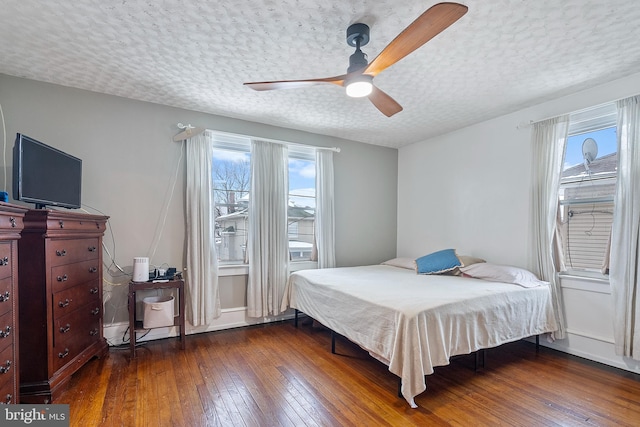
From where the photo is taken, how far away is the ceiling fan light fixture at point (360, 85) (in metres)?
1.87

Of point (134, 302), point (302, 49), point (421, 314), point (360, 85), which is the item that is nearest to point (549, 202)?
point (421, 314)

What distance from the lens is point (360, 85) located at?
1.91 m

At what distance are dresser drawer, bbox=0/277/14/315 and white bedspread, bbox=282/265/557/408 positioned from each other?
2.15m

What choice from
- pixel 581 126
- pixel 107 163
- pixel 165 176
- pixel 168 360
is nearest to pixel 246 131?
pixel 165 176

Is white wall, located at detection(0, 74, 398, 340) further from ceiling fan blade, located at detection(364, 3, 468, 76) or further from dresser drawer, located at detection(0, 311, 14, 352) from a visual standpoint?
ceiling fan blade, located at detection(364, 3, 468, 76)

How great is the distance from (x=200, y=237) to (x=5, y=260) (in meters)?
1.75

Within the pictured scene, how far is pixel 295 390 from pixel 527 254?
276cm

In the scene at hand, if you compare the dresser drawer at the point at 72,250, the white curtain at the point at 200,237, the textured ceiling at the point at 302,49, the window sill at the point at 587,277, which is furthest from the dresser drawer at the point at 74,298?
the window sill at the point at 587,277

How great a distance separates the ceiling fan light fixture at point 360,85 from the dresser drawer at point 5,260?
2113 millimetres

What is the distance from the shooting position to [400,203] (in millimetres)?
4836

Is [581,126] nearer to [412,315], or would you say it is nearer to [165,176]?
[412,315]

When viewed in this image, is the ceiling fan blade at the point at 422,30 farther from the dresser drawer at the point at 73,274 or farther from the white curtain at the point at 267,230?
the dresser drawer at the point at 73,274

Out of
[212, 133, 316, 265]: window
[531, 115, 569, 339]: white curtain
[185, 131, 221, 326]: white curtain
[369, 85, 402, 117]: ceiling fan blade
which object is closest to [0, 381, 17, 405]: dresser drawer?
[185, 131, 221, 326]: white curtain

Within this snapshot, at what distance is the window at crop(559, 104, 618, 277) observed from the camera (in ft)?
8.89
